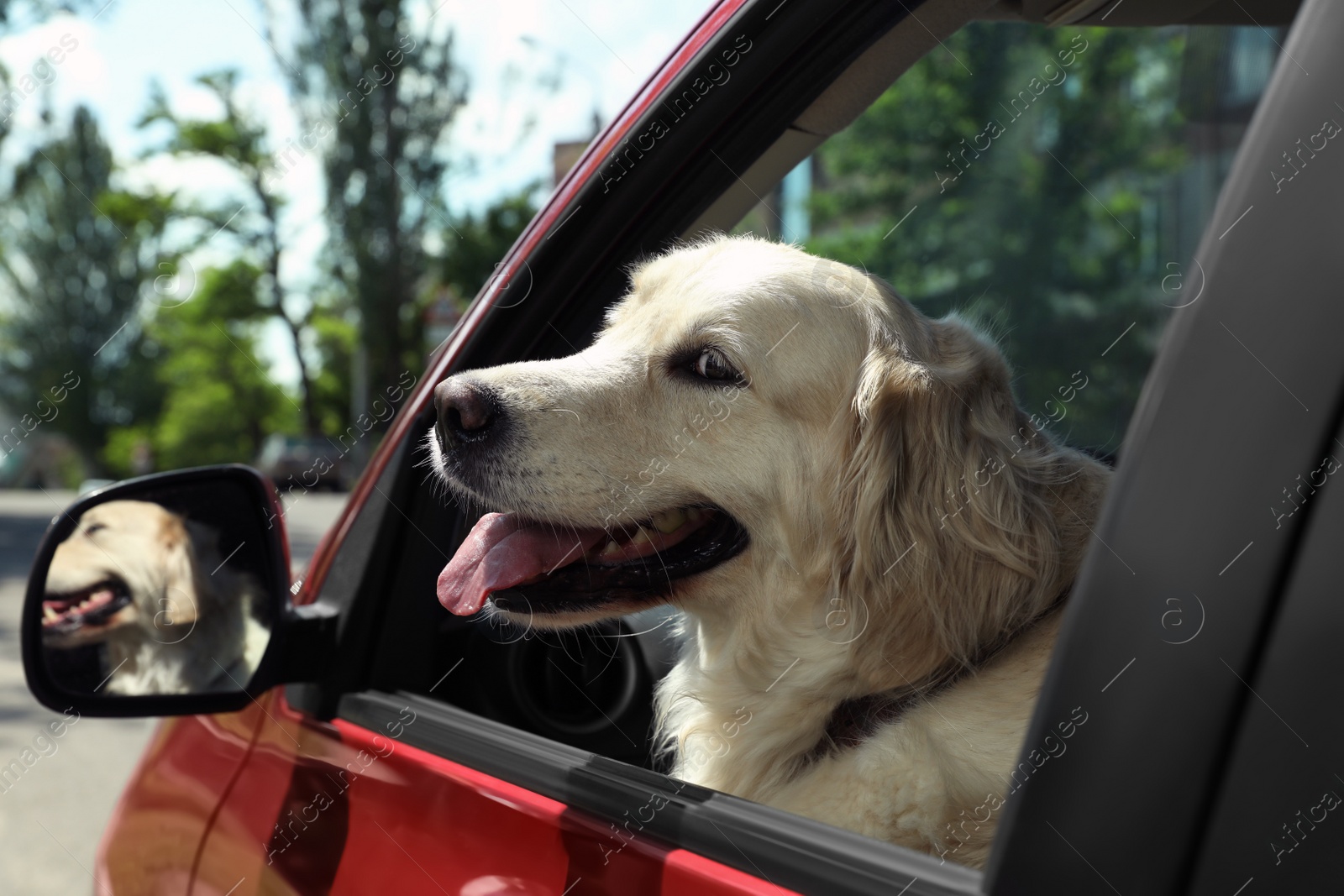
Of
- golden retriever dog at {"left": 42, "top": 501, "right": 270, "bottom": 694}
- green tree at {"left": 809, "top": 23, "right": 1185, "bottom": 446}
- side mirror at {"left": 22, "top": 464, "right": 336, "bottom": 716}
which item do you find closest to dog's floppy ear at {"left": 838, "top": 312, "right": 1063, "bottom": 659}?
side mirror at {"left": 22, "top": 464, "right": 336, "bottom": 716}

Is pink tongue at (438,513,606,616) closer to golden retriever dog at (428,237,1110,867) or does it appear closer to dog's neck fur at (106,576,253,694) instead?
golden retriever dog at (428,237,1110,867)

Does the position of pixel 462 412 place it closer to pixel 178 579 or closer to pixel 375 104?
pixel 178 579

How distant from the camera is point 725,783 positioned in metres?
1.75

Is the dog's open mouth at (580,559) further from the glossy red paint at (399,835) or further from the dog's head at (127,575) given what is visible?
the dog's head at (127,575)

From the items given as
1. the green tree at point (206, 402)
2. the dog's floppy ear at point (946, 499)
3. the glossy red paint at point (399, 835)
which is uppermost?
the dog's floppy ear at point (946, 499)

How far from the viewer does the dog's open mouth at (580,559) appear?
1833 millimetres

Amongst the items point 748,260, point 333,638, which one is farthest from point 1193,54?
point 333,638

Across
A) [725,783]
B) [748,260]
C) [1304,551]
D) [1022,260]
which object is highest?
Result: [1022,260]

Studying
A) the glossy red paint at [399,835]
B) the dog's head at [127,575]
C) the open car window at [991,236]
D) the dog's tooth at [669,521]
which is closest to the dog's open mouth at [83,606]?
the dog's head at [127,575]

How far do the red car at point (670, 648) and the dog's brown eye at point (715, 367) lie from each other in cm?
22

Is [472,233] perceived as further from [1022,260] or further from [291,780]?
[291,780]

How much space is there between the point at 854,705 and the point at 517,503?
73 cm

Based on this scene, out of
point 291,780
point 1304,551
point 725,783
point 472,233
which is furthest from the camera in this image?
point 472,233

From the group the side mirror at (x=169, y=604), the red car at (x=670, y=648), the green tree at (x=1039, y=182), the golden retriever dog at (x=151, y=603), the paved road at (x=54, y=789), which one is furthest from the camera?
the green tree at (x=1039, y=182)
